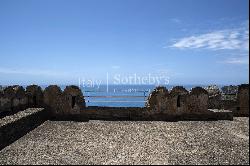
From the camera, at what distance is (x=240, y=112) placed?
49.5 ft

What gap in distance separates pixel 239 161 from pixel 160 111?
638 cm

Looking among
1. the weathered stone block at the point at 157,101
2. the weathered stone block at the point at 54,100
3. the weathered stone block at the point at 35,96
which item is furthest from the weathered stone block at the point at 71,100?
the weathered stone block at the point at 157,101

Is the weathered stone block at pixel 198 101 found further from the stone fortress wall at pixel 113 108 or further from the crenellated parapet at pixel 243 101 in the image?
the crenellated parapet at pixel 243 101

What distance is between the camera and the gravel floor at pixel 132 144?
8273 mm

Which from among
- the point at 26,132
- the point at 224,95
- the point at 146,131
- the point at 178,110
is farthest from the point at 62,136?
the point at 224,95

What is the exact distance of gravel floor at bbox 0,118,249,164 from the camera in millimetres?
8273

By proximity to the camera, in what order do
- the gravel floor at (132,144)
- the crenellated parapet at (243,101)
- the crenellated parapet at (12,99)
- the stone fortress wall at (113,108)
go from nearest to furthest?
1. the gravel floor at (132,144)
2. the crenellated parapet at (12,99)
3. the stone fortress wall at (113,108)
4. the crenellated parapet at (243,101)

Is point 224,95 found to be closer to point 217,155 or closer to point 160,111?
point 160,111

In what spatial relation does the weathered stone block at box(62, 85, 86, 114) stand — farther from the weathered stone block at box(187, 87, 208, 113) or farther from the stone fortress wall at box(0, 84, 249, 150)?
the weathered stone block at box(187, 87, 208, 113)

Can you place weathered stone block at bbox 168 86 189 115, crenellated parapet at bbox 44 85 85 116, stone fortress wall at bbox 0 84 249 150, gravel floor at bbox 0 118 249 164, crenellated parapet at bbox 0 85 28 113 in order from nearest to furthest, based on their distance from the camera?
gravel floor at bbox 0 118 249 164 → crenellated parapet at bbox 0 85 28 113 → stone fortress wall at bbox 0 84 249 150 → weathered stone block at bbox 168 86 189 115 → crenellated parapet at bbox 44 85 85 116

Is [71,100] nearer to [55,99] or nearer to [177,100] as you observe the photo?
[55,99]

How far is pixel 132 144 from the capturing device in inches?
383

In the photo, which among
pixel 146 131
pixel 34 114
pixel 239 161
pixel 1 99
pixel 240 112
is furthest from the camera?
pixel 240 112

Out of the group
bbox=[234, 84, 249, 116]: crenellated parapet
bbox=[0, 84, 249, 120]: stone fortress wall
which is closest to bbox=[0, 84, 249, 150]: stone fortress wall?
bbox=[0, 84, 249, 120]: stone fortress wall
